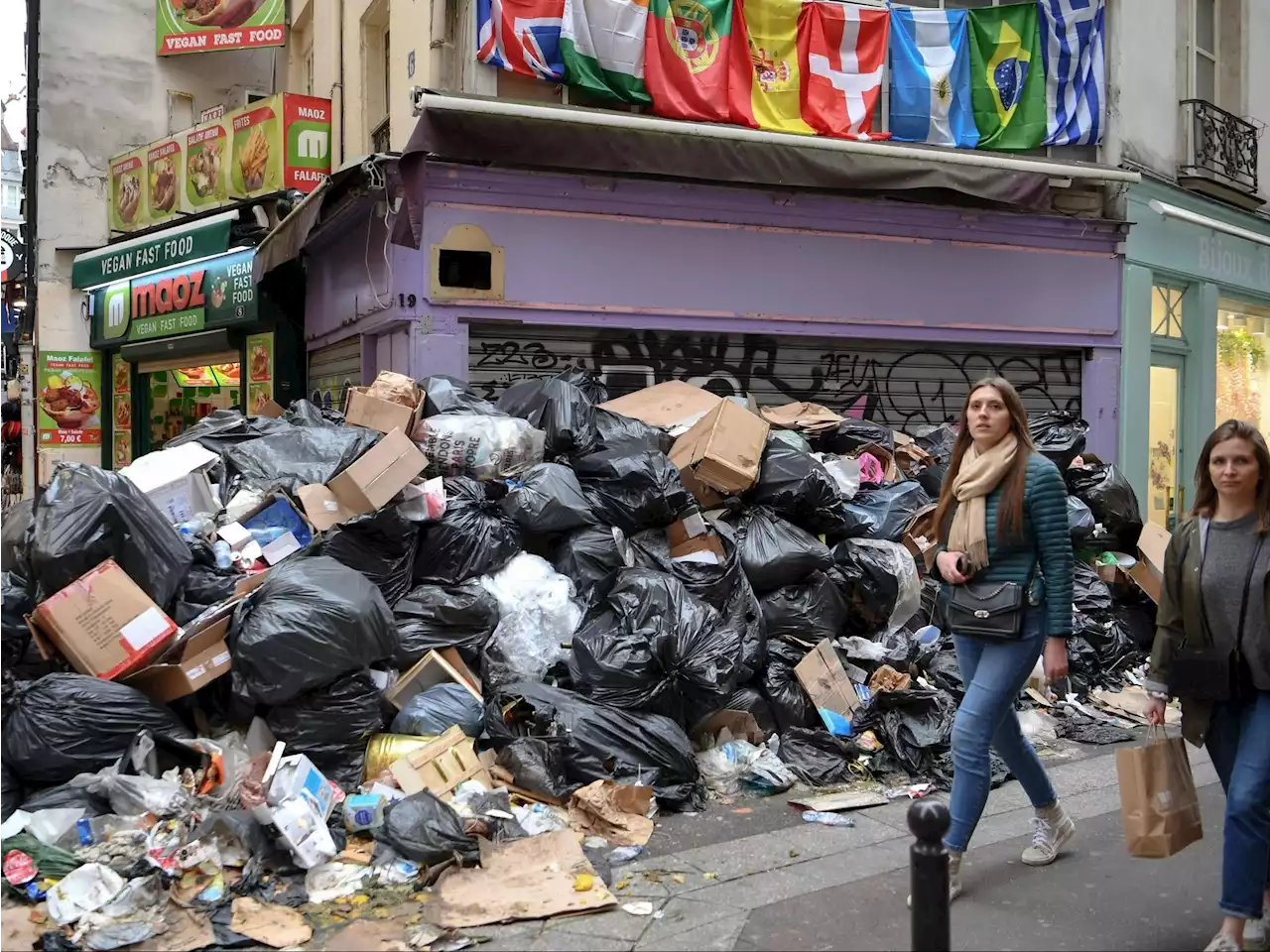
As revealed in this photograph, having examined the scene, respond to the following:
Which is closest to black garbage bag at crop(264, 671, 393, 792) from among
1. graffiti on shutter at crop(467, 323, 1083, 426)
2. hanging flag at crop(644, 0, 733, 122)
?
graffiti on shutter at crop(467, 323, 1083, 426)

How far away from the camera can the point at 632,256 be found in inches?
320

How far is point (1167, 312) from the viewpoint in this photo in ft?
36.3

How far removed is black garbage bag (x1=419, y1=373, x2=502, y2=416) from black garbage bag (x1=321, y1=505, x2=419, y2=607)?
3.89 feet

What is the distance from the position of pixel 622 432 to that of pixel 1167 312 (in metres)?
7.21

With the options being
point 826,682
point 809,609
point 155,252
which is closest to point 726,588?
point 809,609

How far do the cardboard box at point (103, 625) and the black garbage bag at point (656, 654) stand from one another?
175 cm

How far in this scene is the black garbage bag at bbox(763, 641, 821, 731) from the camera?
5.31m

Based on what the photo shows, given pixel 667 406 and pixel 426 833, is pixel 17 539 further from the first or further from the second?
pixel 667 406

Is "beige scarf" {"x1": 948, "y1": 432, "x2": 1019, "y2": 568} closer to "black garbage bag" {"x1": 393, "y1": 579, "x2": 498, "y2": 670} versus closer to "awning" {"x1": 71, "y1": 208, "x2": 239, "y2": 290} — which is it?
"black garbage bag" {"x1": 393, "y1": 579, "x2": 498, "y2": 670}

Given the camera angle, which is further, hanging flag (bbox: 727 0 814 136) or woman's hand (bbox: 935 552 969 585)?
hanging flag (bbox: 727 0 814 136)

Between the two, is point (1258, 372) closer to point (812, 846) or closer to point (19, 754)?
point (812, 846)

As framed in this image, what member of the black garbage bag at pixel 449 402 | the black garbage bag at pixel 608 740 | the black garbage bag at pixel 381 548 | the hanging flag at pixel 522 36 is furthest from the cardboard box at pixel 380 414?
the hanging flag at pixel 522 36

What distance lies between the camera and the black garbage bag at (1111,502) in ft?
23.9

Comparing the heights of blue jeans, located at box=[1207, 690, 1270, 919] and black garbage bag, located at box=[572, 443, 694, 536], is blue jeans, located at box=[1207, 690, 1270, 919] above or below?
below
